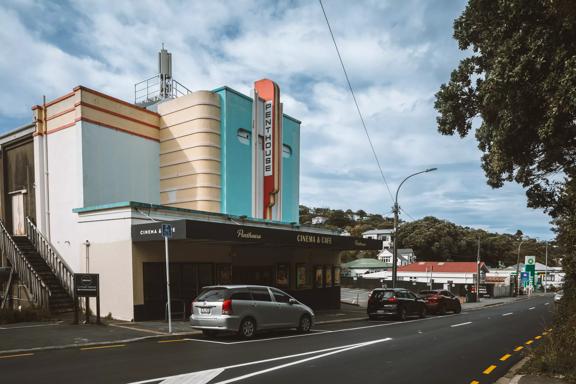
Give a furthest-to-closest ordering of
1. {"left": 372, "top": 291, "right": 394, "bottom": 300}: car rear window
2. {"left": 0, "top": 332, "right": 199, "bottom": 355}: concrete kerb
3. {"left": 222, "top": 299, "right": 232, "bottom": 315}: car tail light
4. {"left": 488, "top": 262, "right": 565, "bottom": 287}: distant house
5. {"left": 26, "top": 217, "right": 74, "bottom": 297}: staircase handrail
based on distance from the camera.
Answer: {"left": 488, "top": 262, "right": 565, "bottom": 287}: distant house, {"left": 372, "top": 291, "right": 394, "bottom": 300}: car rear window, {"left": 26, "top": 217, "right": 74, "bottom": 297}: staircase handrail, {"left": 222, "top": 299, "right": 232, "bottom": 315}: car tail light, {"left": 0, "top": 332, "right": 199, "bottom": 355}: concrete kerb

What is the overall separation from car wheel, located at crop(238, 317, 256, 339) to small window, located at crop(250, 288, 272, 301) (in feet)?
2.24

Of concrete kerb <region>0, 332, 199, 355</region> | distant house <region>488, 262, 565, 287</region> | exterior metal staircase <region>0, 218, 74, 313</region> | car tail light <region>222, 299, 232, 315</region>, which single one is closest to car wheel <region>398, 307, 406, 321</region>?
concrete kerb <region>0, 332, 199, 355</region>

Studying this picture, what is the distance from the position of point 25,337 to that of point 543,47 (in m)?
13.8

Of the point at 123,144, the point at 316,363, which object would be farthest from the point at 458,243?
the point at 316,363

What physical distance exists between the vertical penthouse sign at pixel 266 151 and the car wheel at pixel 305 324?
8.16 metres

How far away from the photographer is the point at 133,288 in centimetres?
1573

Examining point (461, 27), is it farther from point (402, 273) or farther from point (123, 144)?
point (402, 273)

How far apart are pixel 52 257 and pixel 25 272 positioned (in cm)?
116

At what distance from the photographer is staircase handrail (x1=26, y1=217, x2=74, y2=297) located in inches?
684

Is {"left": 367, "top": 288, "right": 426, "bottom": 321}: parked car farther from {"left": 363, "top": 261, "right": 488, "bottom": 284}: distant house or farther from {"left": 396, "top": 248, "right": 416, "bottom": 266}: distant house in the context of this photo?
{"left": 396, "top": 248, "right": 416, "bottom": 266}: distant house

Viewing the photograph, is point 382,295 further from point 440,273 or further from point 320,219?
point 320,219

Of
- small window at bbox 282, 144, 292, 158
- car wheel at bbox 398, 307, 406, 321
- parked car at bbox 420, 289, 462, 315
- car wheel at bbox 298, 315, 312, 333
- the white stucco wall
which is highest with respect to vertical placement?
small window at bbox 282, 144, 292, 158

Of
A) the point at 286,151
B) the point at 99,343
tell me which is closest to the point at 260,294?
the point at 99,343

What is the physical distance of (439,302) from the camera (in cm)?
2655
